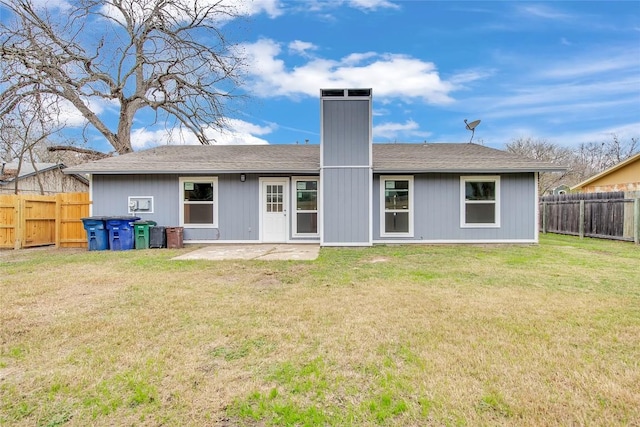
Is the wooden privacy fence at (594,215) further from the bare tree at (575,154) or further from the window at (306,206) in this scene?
the bare tree at (575,154)

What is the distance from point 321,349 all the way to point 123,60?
1822 cm

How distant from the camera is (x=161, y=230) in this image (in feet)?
31.6

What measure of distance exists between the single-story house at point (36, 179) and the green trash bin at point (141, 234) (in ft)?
37.4

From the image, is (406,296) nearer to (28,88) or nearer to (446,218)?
(446,218)

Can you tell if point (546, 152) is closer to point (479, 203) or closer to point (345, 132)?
point (479, 203)

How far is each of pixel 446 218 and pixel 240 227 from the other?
20.2ft

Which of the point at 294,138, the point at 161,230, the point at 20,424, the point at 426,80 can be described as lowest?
the point at 20,424

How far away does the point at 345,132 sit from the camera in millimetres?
9398

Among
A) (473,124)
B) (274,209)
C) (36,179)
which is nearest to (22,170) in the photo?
(36,179)

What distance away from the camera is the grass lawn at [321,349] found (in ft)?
6.91

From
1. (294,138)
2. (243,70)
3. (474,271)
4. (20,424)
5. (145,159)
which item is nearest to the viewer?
(20,424)

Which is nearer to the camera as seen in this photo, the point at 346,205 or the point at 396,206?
the point at 346,205

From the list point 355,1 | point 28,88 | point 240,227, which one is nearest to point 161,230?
point 240,227

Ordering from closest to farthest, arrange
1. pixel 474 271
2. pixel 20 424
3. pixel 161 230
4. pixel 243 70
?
pixel 20 424
pixel 474 271
pixel 161 230
pixel 243 70
